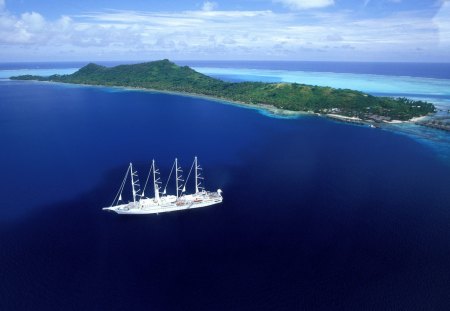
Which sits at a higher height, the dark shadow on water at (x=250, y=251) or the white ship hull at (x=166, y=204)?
the white ship hull at (x=166, y=204)

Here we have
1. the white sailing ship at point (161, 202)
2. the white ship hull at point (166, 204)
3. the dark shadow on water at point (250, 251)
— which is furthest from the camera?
the white sailing ship at point (161, 202)

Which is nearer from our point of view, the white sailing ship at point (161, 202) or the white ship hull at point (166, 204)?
the white ship hull at point (166, 204)

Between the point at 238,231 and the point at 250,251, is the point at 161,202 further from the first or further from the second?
the point at 250,251

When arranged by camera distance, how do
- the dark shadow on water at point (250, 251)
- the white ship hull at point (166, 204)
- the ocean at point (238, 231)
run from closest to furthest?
1. the dark shadow on water at point (250, 251)
2. the ocean at point (238, 231)
3. the white ship hull at point (166, 204)

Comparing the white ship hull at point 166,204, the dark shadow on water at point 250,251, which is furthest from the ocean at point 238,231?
the white ship hull at point 166,204

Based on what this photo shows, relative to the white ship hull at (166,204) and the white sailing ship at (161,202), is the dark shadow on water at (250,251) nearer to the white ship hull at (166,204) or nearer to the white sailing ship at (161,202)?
the white ship hull at (166,204)

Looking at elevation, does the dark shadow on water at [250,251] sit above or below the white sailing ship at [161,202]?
below

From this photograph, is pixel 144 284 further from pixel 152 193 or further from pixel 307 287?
pixel 152 193

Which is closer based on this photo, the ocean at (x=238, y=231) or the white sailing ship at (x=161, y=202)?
Result: the ocean at (x=238, y=231)

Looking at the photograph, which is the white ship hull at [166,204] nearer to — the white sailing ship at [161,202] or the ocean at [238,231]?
the white sailing ship at [161,202]

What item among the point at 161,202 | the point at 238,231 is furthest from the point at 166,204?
the point at 238,231
